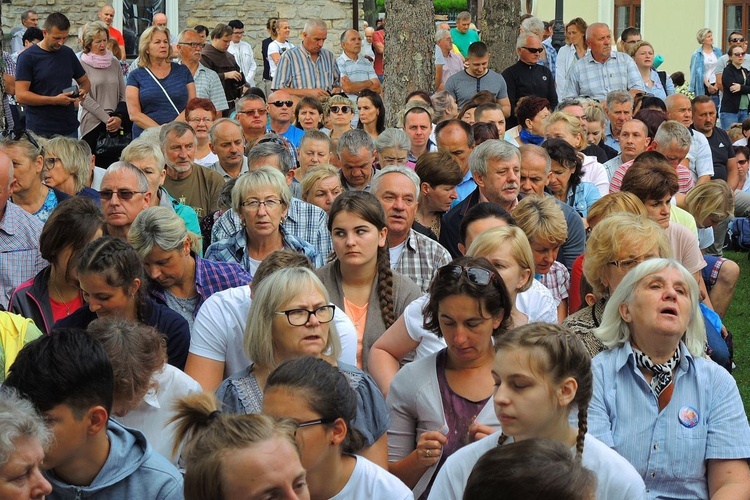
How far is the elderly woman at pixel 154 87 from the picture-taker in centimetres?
1213

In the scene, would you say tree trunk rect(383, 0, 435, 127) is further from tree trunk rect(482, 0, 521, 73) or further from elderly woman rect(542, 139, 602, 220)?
elderly woman rect(542, 139, 602, 220)

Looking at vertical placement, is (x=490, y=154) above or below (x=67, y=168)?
above

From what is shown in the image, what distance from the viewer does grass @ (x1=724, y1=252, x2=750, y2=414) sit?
8.41 meters

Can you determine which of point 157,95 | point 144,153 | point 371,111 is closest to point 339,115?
point 371,111

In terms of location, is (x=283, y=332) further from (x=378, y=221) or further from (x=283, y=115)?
(x=283, y=115)

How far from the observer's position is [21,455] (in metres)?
3.19

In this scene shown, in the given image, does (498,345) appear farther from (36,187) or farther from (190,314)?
(36,187)

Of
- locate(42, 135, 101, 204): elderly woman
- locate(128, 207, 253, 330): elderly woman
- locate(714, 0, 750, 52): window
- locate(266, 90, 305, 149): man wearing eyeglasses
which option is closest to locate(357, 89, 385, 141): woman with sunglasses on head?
locate(266, 90, 305, 149): man wearing eyeglasses

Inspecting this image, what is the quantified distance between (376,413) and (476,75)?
35.2 feet

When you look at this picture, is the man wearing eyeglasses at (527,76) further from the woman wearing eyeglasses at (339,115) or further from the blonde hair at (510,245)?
the blonde hair at (510,245)

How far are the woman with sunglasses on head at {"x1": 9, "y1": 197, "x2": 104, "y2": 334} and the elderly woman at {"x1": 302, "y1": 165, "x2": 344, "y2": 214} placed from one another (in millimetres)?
2235

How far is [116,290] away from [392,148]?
4.63m

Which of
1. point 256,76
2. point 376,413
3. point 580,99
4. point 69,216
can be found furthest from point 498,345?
point 256,76

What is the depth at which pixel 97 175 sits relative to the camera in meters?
8.98
